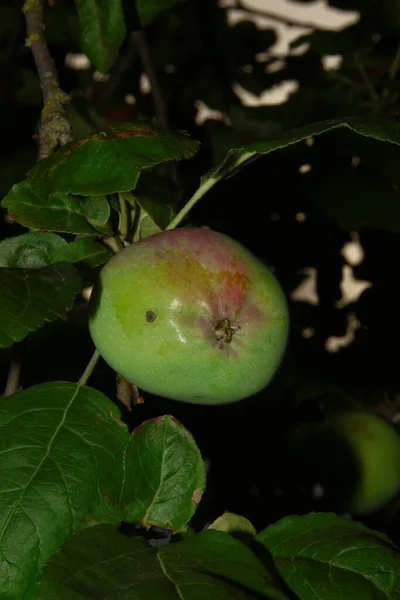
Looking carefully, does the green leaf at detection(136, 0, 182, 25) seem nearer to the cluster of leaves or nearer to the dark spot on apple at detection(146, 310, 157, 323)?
the cluster of leaves

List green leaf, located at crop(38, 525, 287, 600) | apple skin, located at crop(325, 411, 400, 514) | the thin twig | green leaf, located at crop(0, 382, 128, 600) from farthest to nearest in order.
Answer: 1. apple skin, located at crop(325, 411, 400, 514)
2. the thin twig
3. green leaf, located at crop(0, 382, 128, 600)
4. green leaf, located at crop(38, 525, 287, 600)

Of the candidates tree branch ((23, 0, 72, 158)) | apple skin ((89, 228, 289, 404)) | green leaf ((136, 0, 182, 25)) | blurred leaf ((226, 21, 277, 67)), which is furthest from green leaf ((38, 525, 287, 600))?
blurred leaf ((226, 21, 277, 67))

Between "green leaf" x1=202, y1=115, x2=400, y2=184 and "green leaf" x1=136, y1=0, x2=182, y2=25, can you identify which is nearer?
"green leaf" x1=202, y1=115, x2=400, y2=184

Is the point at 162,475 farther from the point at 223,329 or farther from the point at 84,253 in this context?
the point at 84,253

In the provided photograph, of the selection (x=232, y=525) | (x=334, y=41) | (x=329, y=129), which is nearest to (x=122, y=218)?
(x=329, y=129)

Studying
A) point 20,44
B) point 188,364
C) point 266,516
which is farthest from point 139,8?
point 266,516

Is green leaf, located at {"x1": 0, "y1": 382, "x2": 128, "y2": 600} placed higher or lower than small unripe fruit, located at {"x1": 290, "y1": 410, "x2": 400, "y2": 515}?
higher

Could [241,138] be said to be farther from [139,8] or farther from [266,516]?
[266,516]
